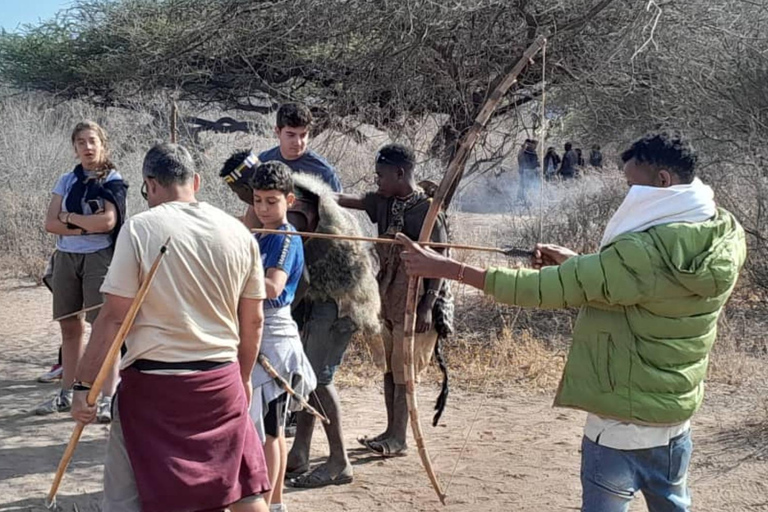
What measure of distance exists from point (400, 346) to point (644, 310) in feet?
7.35

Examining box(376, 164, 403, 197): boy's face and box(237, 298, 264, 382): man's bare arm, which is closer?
box(237, 298, 264, 382): man's bare arm

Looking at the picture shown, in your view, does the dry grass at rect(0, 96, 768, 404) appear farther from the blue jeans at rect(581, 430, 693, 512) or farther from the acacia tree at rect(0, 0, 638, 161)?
the blue jeans at rect(581, 430, 693, 512)

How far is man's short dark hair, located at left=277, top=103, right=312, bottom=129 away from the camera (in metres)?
4.93

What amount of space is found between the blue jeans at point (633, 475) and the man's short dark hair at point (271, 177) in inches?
64.3

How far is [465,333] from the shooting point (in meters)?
8.14

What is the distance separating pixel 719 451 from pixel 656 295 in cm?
302

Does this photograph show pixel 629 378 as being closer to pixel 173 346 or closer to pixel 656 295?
pixel 656 295

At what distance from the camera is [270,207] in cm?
367

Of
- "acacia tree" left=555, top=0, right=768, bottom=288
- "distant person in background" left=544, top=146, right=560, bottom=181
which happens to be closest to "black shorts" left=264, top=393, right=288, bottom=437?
"acacia tree" left=555, top=0, right=768, bottom=288

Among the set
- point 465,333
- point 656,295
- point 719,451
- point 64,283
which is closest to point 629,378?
point 656,295

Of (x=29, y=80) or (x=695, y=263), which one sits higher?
(x=29, y=80)

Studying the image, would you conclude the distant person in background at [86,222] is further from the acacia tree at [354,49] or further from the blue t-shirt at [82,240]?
the acacia tree at [354,49]

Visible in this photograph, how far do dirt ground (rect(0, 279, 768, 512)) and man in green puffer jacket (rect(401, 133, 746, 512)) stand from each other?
1730 mm

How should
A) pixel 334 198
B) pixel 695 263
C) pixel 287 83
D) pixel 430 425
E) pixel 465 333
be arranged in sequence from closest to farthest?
pixel 695 263
pixel 334 198
pixel 430 425
pixel 465 333
pixel 287 83
